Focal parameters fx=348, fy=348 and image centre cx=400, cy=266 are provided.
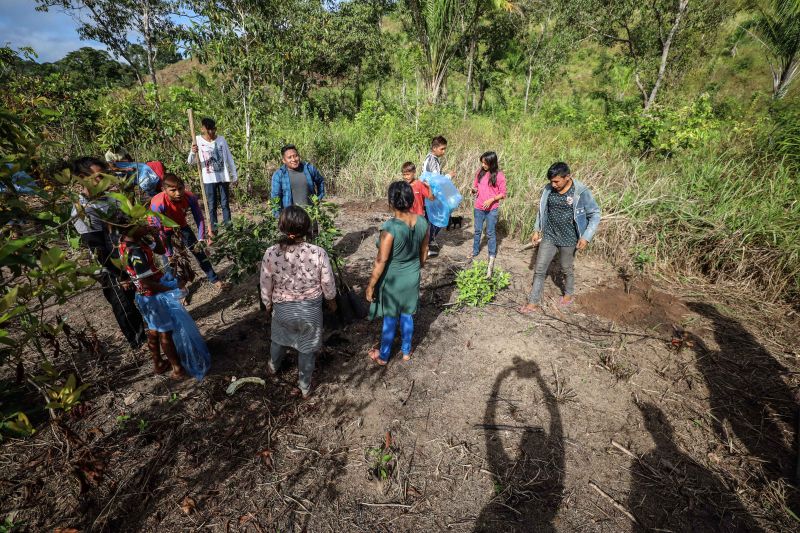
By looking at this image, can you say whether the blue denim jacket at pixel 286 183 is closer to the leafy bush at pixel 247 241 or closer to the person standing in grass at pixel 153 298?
the leafy bush at pixel 247 241

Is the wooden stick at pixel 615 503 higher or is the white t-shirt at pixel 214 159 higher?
the white t-shirt at pixel 214 159

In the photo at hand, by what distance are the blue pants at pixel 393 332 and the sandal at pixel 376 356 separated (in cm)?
4

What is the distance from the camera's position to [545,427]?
2.80 m

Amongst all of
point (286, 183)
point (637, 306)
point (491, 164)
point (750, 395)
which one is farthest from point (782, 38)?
point (286, 183)

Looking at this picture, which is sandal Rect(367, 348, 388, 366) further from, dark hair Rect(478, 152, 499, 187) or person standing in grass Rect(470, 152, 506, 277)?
dark hair Rect(478, 152, 499, 187)

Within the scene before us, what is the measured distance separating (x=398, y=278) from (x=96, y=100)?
40.0 ft

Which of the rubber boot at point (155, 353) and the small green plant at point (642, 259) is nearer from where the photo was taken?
the rubber boot at point (155, 353)

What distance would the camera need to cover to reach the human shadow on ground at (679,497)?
2.19 meters

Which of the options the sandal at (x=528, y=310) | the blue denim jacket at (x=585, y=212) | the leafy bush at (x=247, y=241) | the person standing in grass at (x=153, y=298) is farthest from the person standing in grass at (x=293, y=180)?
the blue denim jacket at (x=585, y=212)

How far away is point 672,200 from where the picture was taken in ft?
17.3

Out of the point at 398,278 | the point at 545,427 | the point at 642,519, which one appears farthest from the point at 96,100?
the point at 642,519

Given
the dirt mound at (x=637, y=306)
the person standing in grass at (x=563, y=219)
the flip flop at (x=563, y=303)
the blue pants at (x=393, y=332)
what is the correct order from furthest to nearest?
1. the flip flop at (x=563, y=303)
2. the dirt mound at (x=637, y=306)
3. the person standing in grass at (x=563, y=219)
4. the blue pants at (x=393, y=332)

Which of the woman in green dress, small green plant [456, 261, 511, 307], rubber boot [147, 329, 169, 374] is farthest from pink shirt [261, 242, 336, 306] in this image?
small green plant [456, 261, 511, 307]

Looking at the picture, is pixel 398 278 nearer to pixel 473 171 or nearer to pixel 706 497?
pixel 706 497
